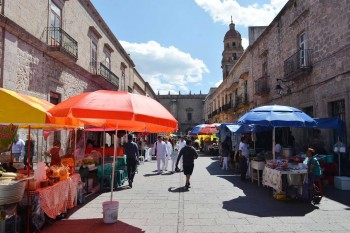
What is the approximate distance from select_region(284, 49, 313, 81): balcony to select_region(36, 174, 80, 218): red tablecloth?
10749 millimetres

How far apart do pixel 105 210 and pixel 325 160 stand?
7.63m

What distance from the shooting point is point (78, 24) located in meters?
16.1

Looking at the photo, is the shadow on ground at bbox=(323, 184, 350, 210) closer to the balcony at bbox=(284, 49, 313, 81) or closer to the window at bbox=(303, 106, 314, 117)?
the window at bbox=(303, 106, 314, 117)

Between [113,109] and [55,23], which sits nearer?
[113,109]

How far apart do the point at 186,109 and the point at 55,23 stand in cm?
6353

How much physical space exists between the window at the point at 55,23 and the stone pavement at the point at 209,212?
7.22 m

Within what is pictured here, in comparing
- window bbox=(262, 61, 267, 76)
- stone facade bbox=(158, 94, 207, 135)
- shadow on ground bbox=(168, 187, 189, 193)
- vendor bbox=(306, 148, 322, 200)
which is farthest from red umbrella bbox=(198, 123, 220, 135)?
stone facade bbox=(158, 94, 207, 135)

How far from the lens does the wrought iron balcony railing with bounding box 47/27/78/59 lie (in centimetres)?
1269

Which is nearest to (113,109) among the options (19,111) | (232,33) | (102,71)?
(19,111)

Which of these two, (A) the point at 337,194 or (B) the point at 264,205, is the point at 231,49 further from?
(B) the point at 264,205

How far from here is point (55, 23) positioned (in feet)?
44.7

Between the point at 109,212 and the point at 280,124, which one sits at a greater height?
the point at 280,124

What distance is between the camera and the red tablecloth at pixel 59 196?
218 inches

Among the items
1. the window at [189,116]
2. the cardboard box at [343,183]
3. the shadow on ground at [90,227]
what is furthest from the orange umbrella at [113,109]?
the window at [189,116]
